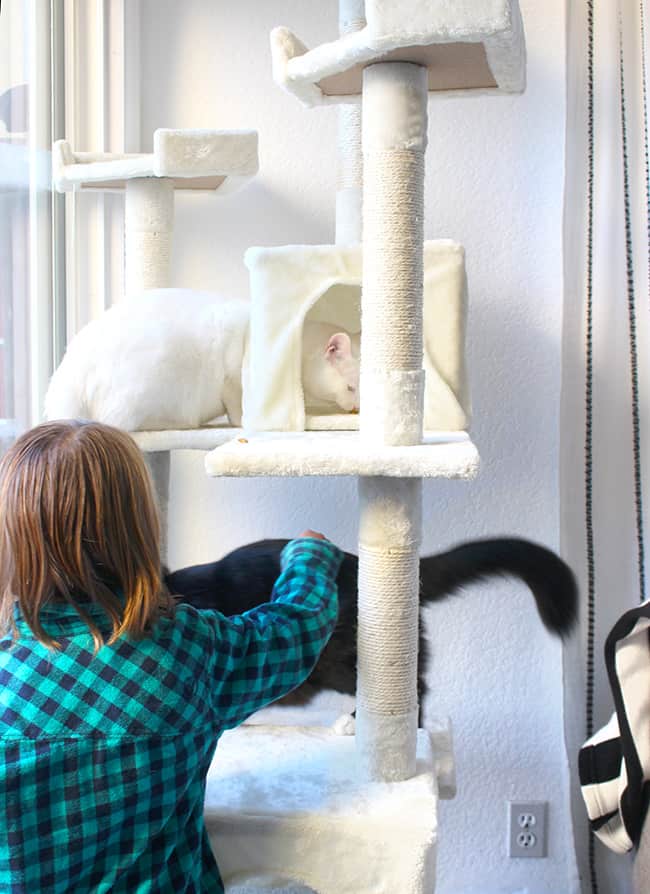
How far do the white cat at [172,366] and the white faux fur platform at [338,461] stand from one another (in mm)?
219

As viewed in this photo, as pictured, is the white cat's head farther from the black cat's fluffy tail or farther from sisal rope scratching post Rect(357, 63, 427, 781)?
the black cat's fluffy tail

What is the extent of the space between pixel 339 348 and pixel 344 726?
0.49 metres

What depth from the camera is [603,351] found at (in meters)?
1.50

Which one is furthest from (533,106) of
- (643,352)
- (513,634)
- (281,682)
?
(281,682)

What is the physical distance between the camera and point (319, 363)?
1277 mm

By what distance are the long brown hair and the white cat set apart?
12.8 inches

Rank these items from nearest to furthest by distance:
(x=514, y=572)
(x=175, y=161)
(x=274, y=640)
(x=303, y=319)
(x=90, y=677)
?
(x=90, y=677) < (x=274, y=640) < (x=303, y=319) < (x=175, y=161) < (x=514, y=572)

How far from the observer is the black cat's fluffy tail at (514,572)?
151cm

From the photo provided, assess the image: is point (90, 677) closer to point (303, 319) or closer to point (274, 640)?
point (274, 640)

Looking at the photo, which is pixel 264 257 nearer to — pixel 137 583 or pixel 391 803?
pixel 137 583

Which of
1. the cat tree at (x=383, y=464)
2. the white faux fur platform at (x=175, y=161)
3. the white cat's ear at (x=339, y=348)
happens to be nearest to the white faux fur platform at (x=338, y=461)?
the cat tree at (x=383, y=464)

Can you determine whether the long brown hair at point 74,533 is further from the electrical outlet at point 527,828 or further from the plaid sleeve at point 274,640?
the electrical outlet at point 527,828

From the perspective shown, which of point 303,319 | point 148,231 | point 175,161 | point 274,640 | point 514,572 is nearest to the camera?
point 274,640

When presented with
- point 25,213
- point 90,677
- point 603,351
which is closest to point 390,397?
point 90,677
